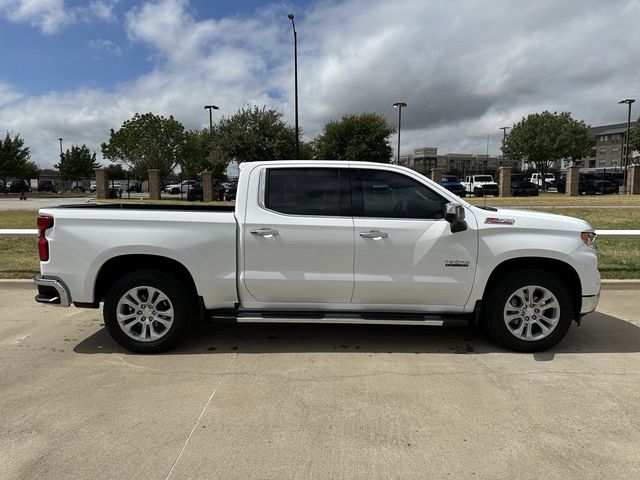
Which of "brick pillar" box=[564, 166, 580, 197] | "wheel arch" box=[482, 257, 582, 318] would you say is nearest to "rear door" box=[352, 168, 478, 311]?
"wheel arch" box=[482, 257, 582, 318]

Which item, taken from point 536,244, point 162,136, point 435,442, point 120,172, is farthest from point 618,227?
point 120,172

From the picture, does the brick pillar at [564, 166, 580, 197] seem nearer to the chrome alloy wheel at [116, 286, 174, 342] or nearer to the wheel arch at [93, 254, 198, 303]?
the wheel arch at [93, 254, 198, 303]

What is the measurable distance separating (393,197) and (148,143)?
144 feet

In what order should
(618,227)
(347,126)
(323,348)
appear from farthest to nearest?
(347,126)
(618,227)
(323,348)

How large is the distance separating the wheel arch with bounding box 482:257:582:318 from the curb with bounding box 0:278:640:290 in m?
3.03

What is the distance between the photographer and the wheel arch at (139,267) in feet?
15.8

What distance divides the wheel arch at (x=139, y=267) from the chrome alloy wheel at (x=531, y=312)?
9.87ft

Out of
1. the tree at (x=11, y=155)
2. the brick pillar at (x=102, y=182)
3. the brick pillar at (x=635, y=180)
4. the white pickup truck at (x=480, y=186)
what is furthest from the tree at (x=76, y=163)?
the brick pillar at (x=635, y=180)

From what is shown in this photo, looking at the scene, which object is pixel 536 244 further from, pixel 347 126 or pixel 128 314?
pixel 347 126

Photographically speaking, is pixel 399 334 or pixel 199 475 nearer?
pixel 199 475

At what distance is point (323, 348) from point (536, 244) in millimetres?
2243

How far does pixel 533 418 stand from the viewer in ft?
11.8

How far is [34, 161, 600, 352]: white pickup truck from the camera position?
184 inches

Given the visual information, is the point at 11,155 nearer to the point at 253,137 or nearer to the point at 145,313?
the point at 253,137
